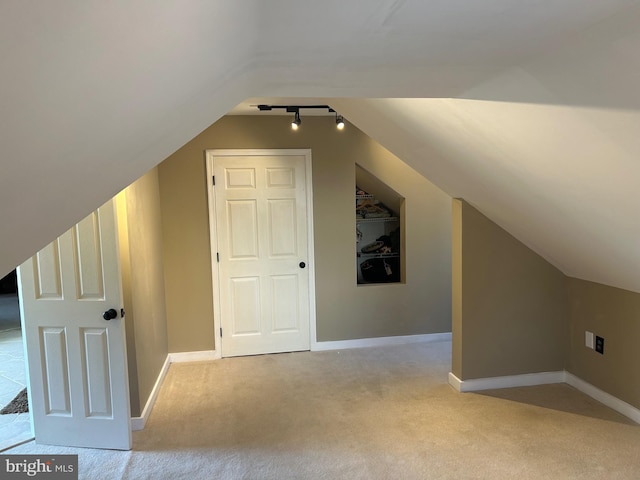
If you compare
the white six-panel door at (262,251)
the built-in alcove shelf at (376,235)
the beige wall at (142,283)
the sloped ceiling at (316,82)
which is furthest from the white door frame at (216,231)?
the sloped ceiling at (316,82)

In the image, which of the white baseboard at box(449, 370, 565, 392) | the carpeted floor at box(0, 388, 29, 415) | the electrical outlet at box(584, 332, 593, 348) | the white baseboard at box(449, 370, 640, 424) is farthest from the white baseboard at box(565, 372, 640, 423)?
the carpeted floor at box(0, 388, 29, 415)

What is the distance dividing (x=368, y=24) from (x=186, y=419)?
2.94 metres

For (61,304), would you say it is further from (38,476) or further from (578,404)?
(578,404)

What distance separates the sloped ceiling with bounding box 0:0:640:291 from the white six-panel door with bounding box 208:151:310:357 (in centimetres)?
213

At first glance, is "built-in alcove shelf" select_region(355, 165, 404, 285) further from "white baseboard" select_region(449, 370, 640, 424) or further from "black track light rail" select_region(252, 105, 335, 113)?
"white baseboard" select_region(449, 370, 640, 424)

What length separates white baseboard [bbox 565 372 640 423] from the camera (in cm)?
303

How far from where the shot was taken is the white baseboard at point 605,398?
9.93 ft

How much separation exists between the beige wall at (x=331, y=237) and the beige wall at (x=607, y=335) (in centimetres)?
140

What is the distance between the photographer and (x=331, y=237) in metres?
4.52

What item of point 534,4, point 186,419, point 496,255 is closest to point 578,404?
point 496,255

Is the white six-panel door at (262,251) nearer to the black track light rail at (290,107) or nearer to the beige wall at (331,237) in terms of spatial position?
the beige wall at (331,237)

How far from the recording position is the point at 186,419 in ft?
10.5

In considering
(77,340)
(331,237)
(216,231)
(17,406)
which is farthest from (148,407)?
(331,237)

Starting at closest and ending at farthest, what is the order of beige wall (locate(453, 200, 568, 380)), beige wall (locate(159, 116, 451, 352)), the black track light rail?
beige wall (locate(453, 200, 568, 380)) → the black track light rail → beige wall (locate(159, 116, 451, 352))
